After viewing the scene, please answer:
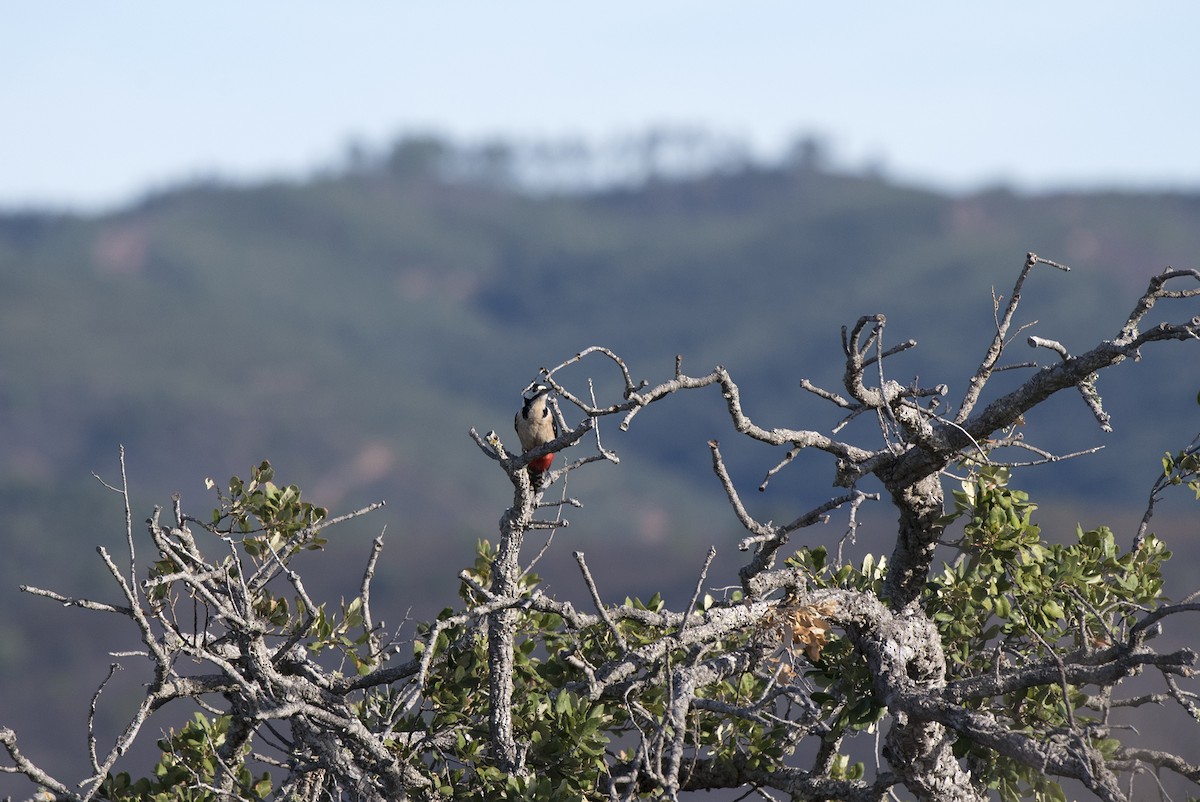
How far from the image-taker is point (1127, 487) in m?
96.1

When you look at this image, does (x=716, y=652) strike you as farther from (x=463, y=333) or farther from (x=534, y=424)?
(x=463, y=333)

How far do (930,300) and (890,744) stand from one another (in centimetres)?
11743

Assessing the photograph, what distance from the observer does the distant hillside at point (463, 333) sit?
9162cm

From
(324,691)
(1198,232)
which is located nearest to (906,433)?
(324,691)

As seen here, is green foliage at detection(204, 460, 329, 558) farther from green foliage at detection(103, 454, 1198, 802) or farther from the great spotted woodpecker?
the great spotted woodpecker

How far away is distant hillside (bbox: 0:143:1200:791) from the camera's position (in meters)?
91.6

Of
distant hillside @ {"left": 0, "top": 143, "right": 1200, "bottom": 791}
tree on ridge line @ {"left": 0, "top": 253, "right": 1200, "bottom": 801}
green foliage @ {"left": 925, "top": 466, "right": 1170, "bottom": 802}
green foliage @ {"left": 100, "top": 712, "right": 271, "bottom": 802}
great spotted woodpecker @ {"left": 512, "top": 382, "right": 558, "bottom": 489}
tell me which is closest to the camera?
tree on ridge line @ {"left": 0, "top": 253, "right": 1200, "bottom": 801}

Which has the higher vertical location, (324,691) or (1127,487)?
(324,691)

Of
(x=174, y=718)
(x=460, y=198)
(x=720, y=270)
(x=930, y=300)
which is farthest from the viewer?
(x=460, y=198)

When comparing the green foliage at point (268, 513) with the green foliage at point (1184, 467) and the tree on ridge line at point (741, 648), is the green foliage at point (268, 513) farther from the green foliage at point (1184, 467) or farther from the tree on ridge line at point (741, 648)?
the green foliage at point (1184, 467)

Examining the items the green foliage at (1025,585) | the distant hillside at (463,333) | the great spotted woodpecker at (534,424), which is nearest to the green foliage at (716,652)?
the green foliage at (1025,585)

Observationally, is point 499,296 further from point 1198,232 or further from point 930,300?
point 1198,232

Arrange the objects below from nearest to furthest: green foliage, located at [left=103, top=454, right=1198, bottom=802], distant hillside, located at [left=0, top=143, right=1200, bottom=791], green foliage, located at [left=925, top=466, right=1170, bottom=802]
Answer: green foliage, located at [left=103, top=454, right=1198, bottom=802], green foliage, located at [left=925, top=466, right=1170, bottom=802], distant hillside, located at [left=0, top=143, right=1200, bottom=791]

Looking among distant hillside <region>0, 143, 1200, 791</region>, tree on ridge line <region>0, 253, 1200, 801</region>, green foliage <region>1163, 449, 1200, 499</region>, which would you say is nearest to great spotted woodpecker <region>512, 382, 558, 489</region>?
tree on ridge line <region>0, 253, 1200, 801</region>
